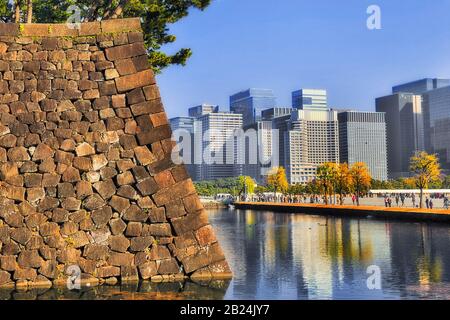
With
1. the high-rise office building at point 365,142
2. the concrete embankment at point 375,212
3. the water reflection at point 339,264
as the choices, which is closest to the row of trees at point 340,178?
the concrete embankment at point 375,212

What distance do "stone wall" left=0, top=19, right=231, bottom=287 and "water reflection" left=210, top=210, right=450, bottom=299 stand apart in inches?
77.1

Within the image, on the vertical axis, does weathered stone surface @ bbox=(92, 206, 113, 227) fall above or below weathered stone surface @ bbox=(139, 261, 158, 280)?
above

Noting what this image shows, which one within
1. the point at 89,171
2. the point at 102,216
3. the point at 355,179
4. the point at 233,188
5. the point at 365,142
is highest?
the point at 365,142

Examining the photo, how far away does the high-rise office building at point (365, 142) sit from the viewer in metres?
191

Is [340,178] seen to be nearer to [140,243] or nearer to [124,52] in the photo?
[124,52]

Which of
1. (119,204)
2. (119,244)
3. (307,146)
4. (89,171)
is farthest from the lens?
(307,146)

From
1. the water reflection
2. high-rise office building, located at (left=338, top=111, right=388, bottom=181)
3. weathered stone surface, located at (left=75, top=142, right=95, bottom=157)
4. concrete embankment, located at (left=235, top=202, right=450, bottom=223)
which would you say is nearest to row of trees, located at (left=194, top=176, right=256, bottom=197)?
high-rise office building, located at (left=338, top=111, right=388, bottom=181)

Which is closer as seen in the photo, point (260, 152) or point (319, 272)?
point (319, 272)

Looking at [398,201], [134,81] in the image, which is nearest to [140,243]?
[134,81]

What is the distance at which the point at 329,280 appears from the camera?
45.8 ft

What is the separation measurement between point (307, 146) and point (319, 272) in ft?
591

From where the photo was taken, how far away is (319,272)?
1533 centimetres

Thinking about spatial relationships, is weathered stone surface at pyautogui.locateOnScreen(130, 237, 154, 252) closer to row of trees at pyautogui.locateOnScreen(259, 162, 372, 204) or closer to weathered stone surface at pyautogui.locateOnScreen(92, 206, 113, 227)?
weathered stone surface at pyautogui.locateOnScreen(92, 206, 113, 227)

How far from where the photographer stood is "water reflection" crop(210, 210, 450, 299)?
12.4 metres
